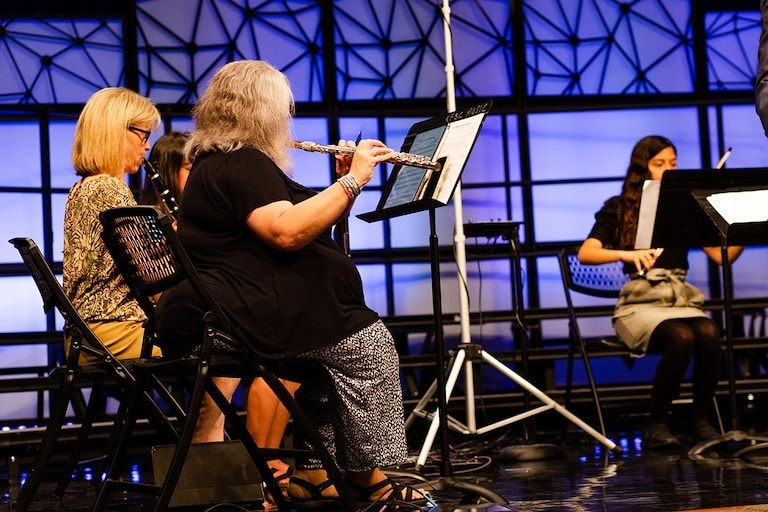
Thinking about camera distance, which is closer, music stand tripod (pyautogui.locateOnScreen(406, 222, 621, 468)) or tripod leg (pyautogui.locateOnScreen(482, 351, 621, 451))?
music stand tripod (pyautogui.locateOnScreen(406, 222, 621, 468))

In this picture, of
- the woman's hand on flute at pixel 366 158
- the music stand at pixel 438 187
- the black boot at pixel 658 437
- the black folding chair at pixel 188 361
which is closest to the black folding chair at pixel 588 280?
the black boot at pixel 658 437

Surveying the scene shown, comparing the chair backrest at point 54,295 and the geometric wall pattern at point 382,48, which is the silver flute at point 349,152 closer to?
the chair backrest at point 54,295

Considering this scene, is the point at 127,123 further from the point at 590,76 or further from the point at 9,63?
the point at 590,76

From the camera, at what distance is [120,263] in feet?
8.68

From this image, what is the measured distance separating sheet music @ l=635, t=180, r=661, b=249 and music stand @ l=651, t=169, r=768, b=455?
2 cm

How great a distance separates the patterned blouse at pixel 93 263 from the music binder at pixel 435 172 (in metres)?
0.86

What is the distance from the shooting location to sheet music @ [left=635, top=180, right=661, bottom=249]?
3.97 m

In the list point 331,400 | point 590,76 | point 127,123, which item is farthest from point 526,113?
point 331,400

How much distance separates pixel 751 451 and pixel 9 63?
4.97m

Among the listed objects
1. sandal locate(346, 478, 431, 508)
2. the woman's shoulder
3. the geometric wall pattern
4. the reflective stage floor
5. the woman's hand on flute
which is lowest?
the reflective stage floor

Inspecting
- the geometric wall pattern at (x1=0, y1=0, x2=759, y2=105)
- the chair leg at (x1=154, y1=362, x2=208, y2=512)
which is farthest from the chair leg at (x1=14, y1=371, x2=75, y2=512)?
the geometric wall pattern at (x1=0, y1=0, x2=759, y2=105)

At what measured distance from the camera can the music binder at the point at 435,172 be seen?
2984mm

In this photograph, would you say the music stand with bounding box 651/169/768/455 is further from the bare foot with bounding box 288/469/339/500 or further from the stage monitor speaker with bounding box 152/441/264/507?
the stage monitor speaker with bounding box 152/441/264/507

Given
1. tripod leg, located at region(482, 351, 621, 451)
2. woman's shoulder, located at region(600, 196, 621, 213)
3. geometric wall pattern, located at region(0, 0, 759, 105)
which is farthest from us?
geometric wall pattern, located at region(0, 0, 759, 105)
